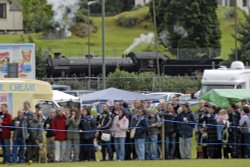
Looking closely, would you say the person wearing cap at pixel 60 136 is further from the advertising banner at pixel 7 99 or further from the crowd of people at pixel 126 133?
the advertising banner at pixel 7 99

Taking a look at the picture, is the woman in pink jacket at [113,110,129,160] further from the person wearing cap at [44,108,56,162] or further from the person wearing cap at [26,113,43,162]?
the person wearing cap at [26,113,43,162]

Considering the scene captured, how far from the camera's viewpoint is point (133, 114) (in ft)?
102

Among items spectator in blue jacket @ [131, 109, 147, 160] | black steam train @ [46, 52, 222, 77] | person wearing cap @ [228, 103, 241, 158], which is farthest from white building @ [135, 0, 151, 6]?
spectator in blue jacket @ [131, 109, 147, 160]

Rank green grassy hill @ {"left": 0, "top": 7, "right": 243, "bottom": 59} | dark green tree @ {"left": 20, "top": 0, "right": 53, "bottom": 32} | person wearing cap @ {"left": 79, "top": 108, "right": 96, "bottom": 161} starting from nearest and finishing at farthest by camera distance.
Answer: person wearing cap @ {"left": 79, "top": 108, "right": 96, "bottom": 161} → green grassy hill @ {"left": 0, "top": 7, "right": 243, "bottom": 59} → dark green tree @ {"left": 20, "top": 0, "right": 53, "bottom": 32}

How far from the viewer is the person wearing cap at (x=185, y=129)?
101 ft

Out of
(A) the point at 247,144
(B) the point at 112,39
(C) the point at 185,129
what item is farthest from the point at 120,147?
(B) the point at 112,39

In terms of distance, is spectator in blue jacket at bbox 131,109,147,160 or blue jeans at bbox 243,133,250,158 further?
blue jeans at bbox 243,133,250,158

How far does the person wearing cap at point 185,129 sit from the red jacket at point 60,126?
12.0 ft

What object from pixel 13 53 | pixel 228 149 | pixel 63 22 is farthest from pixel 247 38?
pixel 228 149

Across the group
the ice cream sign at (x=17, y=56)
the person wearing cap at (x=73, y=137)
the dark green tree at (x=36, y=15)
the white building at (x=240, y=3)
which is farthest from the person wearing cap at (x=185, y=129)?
the white building at (x=240, y=3)

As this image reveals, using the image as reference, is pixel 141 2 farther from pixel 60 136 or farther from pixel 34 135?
pixel 34 135

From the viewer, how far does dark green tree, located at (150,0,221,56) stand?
100312 millimetres

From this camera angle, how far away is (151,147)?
30969 mm

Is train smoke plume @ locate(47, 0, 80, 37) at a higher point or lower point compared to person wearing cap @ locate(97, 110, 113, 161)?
higher
